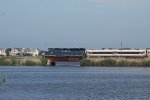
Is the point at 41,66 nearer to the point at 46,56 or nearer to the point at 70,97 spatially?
the point at 46,56

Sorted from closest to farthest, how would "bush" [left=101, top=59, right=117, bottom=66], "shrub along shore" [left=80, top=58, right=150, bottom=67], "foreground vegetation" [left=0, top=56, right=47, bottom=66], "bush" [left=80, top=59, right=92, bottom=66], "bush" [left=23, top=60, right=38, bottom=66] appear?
1. "shrub along shore" [left=80, top=58, right=150, bottom=67]
2. "bush" [left=101, top=59, right=117, bottom=66]
3. "bush" [left=80, top=59, right=92, bottom=66]
4. "bush" [left=23, top=60, right=38, bottom=66]
5. "foreground vegetation" [left=0, top=56, right=47, bottom=66]

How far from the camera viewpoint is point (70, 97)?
5116 centimetres

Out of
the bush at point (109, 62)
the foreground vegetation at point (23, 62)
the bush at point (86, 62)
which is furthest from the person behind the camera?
the foreground vegetation at point (23, 62)

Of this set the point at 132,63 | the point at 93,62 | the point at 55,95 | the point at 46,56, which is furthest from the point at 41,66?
the point at 55,95

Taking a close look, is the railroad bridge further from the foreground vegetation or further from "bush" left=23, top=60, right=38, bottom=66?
"bush" left=23, top=60, right=38, bottom=66

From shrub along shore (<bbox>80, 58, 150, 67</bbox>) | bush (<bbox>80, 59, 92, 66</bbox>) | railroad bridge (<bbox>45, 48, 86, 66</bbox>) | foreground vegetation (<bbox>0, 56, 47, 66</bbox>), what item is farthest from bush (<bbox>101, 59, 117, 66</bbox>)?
foreground vegetation (<bbox>0, 56, 47, 66</bbox>)

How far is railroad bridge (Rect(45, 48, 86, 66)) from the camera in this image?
173625 mm

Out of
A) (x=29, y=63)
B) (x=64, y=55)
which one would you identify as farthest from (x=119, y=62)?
(x=29, y=63)

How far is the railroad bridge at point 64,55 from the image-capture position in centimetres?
17362

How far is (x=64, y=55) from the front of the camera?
Result: 570ft

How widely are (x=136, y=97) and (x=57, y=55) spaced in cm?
12271

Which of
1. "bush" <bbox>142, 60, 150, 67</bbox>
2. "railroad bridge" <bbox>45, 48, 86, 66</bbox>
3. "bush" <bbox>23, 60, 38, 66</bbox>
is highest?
"railroad bridge" <bbox>45, 48, 86, 66</bbox>

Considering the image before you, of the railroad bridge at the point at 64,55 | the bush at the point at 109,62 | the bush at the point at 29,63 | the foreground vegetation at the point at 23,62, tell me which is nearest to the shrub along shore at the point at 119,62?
the bush at the point at 109,62

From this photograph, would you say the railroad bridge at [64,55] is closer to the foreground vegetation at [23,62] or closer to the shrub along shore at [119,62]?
the foreground vegetation at [23,62]
